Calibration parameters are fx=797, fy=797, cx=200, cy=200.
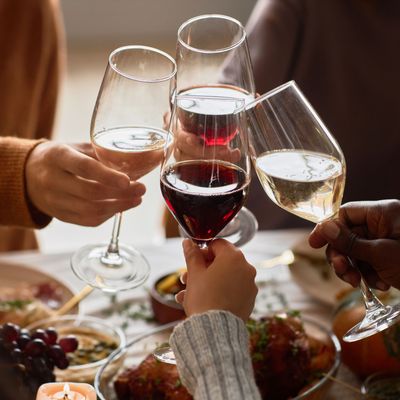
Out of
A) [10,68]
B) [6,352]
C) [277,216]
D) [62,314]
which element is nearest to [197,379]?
[6,352]

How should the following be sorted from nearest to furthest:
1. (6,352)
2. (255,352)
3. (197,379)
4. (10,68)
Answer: (197,379), (6,352), (255,352), (10,68)

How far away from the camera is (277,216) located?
2332mm

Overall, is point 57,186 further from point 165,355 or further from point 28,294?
point 165,355

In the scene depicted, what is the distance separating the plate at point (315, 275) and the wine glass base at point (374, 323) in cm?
44

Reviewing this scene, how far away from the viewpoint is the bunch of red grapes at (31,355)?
3.44 feet

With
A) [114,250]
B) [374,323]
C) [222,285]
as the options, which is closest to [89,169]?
[114,250]

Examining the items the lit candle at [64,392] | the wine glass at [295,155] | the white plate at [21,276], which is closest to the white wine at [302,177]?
the wine glass at [295,155]

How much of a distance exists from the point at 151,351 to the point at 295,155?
0.42 metres

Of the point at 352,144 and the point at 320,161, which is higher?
the point at 320,161

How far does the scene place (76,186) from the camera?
131cm

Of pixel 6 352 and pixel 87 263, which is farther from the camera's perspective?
pixel 87 263

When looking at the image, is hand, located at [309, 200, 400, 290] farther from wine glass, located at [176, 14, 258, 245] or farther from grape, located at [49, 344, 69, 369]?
grape, located at [49, 344, 69, 369]

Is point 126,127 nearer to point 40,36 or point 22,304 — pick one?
point 22,304

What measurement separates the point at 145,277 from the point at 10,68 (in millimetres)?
1229
